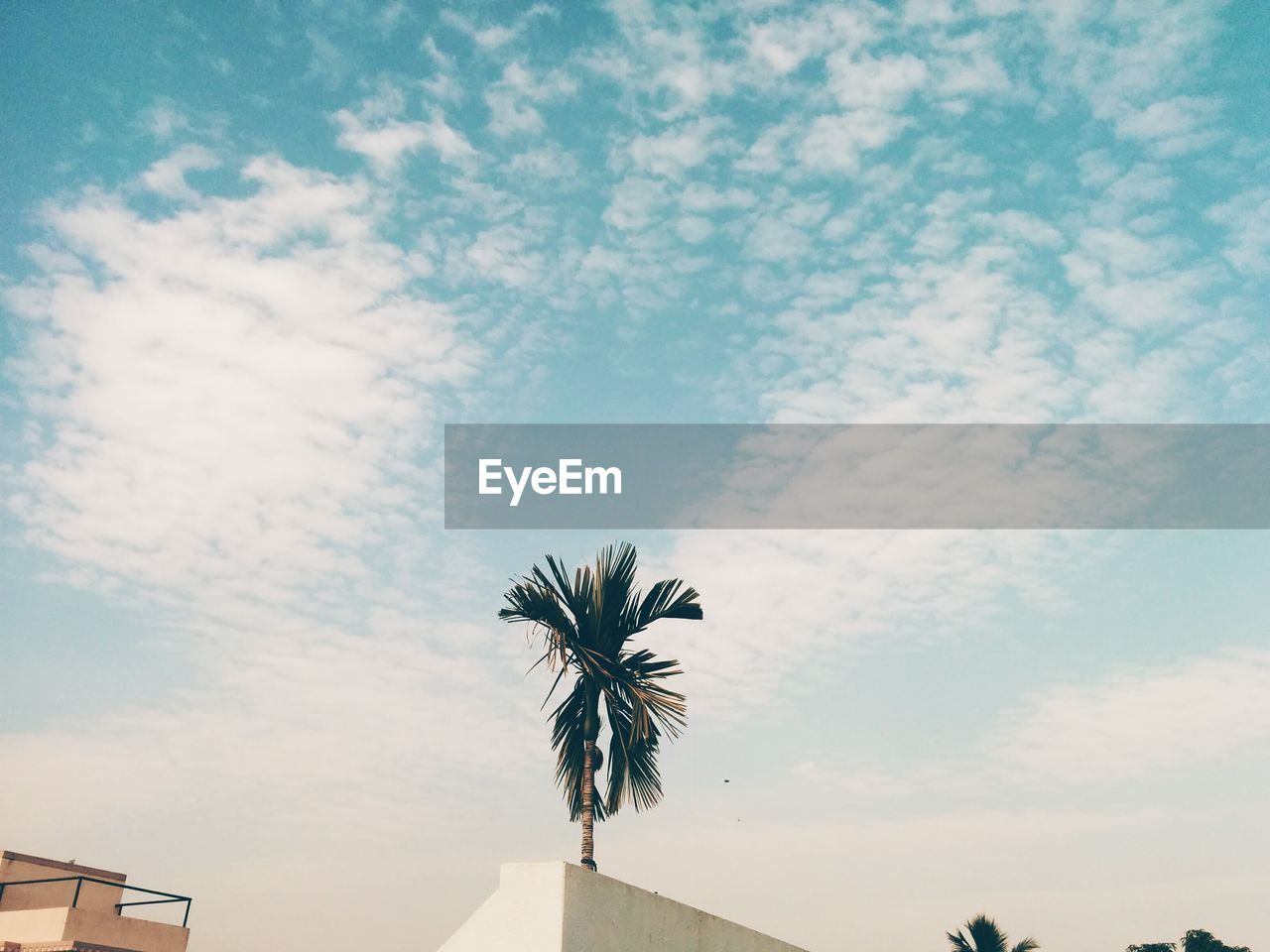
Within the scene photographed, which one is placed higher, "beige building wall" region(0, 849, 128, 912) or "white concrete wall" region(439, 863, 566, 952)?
"beige building wall" region(0, 849, 128, 912)

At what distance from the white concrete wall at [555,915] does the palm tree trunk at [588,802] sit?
2.08m

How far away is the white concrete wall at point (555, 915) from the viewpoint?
7918 mm

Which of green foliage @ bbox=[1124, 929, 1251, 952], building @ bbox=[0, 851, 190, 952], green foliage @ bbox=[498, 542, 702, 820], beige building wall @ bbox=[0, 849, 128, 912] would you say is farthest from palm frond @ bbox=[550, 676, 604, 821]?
green foliage @ bbox=[1124, 929, 1251, 952]

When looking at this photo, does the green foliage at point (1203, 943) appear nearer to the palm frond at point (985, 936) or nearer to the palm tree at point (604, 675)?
the palm frond at point (985, 936)

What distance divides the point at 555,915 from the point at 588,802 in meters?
3.48

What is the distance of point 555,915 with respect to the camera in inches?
311

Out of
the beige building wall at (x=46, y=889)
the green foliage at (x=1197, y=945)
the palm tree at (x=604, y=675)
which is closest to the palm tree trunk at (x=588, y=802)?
the palm tree at (x=604, y=675)

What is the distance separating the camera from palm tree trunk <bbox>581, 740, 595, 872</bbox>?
36.2ft

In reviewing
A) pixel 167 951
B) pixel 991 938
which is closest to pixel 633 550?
pixel 167 951

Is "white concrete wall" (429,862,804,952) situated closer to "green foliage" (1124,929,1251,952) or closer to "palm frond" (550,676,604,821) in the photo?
"palm frond" (550,676,604,821)

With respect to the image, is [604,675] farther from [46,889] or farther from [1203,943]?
[1203,943]

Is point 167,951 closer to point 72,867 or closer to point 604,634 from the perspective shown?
point 72,867

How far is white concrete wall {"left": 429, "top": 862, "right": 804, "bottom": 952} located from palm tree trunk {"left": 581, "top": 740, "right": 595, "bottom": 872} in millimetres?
2077

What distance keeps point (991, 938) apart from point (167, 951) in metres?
27.6
